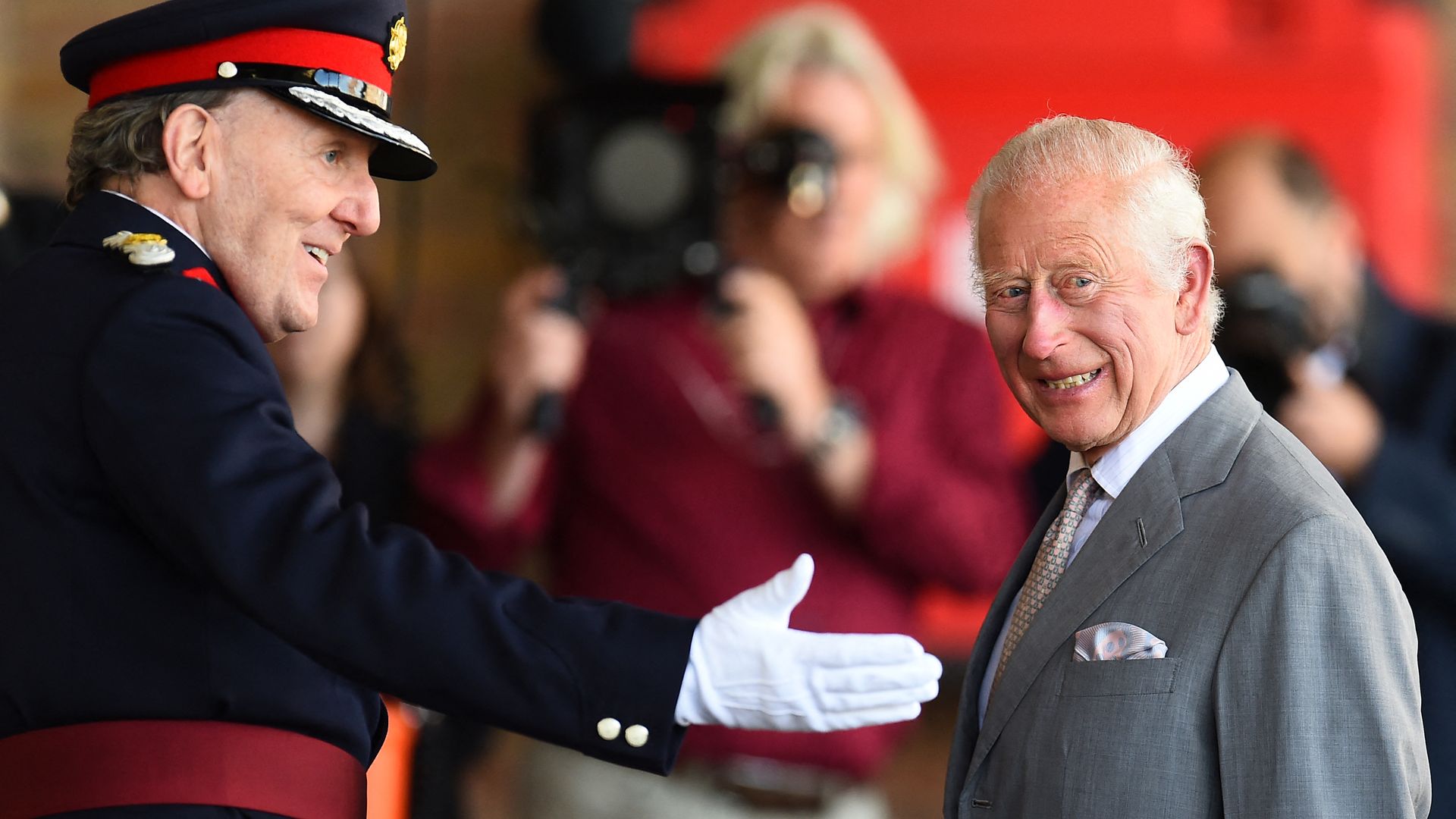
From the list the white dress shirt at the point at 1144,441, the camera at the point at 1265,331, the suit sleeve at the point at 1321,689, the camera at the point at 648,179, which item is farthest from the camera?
the camera at the point at 648,179

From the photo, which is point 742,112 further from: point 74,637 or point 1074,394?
point 74,637

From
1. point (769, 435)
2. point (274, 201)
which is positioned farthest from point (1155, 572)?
point (769, 435)

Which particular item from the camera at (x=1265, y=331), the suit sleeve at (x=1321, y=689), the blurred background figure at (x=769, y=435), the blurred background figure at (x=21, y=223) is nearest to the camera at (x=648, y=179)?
the blurred background figure at (x=769, y=435)

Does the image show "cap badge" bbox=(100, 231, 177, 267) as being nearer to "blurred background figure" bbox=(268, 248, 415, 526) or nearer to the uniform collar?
the uniform collar

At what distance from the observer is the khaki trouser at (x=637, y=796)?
235 centimetres

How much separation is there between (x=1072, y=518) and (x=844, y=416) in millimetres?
1040

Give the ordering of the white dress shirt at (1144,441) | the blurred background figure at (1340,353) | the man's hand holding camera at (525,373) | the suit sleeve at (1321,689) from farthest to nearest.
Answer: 1. the man's hand holding camera at (525,373)
2. the blurred background figure at (1340,353)
3. the white dress shirt at (1144,441)
4. the suit sleeve at (1321,689)

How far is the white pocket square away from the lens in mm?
1217

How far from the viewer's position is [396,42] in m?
1.40

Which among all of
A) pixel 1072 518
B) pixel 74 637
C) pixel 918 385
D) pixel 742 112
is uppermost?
pixel 742 112

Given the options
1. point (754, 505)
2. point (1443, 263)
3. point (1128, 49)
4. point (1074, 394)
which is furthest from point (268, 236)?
point (1443, 263)

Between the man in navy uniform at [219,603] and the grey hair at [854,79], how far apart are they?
1433 mm

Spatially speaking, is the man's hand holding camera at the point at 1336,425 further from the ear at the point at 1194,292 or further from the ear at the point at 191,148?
the ear at the point at 191,148

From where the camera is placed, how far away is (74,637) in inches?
47.4
